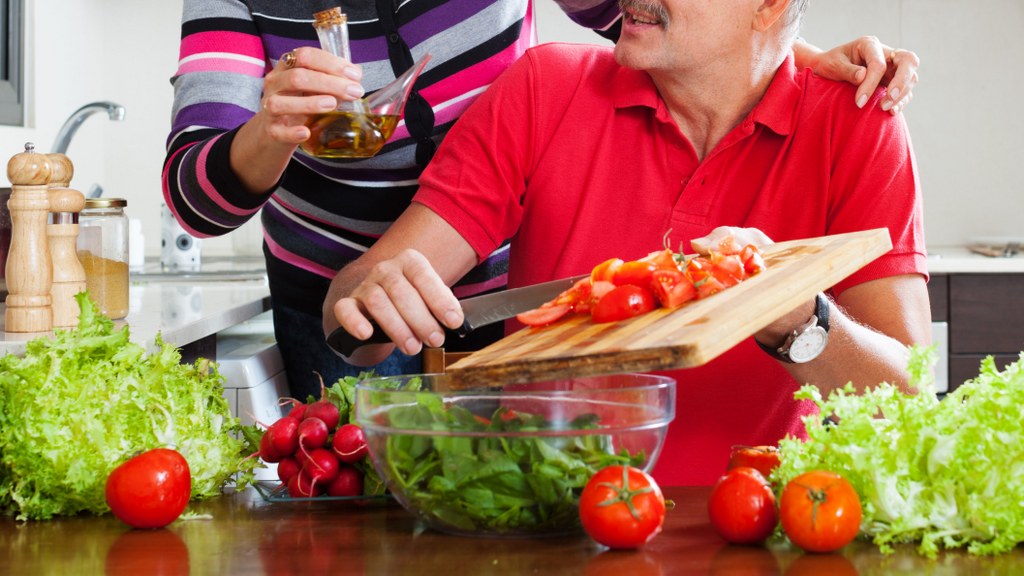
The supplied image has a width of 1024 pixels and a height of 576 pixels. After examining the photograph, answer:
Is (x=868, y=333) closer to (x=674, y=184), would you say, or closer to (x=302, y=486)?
(x=674, y=184)

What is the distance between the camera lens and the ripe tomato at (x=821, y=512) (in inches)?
40.9

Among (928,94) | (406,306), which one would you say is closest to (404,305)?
(406,306)

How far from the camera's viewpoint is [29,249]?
1.75 m

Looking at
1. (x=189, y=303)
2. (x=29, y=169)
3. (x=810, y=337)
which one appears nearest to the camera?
(x=810, y=337)

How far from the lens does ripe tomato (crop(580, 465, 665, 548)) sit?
104 cm

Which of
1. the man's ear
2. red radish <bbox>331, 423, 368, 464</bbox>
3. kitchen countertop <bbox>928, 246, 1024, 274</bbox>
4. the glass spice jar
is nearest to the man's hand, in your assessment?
red radish <bbox>331, 423, 368, 464</bbox>

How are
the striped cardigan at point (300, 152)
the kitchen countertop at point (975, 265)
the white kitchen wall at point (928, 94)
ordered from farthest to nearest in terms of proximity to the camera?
the white kitchen wall at point (928, 94) < the kitchen countertop at point (975, 265) < the striped cardigan at point (300, 152)

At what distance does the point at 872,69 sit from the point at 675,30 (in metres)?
0.31

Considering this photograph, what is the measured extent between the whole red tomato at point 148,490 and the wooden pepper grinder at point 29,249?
69 centimetres

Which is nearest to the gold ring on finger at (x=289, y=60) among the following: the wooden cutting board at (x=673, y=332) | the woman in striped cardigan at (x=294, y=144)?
the woman in striped cardigan at (x=294, y=144)

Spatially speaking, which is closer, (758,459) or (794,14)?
(758,459)

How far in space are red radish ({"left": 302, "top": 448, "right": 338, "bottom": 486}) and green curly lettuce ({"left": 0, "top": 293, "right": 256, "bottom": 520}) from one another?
0.33 ft

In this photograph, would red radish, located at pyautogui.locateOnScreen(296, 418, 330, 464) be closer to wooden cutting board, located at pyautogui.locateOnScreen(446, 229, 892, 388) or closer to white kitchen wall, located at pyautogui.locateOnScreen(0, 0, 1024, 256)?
wooden cutting board, located at pyautogui.locateOnScreen(446, 229, 892, 388)

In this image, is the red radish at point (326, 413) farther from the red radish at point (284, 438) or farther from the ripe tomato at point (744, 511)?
the ripe tomato at point (744, 511)
